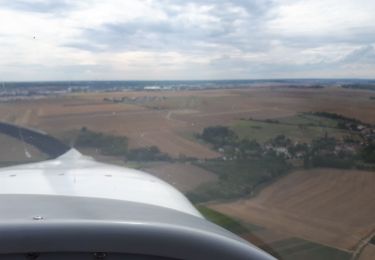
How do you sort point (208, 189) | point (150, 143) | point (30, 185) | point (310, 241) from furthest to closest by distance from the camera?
point (150, 143), point (208, 189), point (310, 241), point (30, 185)

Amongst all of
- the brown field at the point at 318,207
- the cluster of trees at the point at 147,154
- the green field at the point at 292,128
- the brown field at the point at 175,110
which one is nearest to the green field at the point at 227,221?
the brown field at the point at 318,207

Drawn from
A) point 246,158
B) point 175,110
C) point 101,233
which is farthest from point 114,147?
point 101,233

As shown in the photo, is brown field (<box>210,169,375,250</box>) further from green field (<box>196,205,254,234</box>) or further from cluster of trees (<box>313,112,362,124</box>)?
cluster of trees (<box>313,112,362,124</box>)

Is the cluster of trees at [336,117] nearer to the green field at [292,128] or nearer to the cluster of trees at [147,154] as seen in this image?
the green field at [292,128]

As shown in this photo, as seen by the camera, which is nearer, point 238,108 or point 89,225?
point 89,225

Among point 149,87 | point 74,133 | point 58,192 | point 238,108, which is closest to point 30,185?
point 58,192

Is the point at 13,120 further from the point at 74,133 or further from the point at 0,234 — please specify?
the point at 0,234

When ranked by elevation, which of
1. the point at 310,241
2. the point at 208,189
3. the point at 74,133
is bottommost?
the point at 310,241

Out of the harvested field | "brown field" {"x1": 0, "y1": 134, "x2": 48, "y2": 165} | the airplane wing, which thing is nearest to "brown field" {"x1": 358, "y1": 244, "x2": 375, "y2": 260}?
the harvested field
